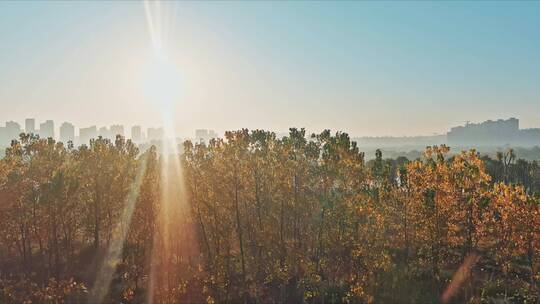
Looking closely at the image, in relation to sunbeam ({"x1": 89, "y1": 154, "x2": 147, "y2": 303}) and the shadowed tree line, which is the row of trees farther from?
sunbeam ({"x1": 89, "y1": 154, "x2": 147, "y2": 303})

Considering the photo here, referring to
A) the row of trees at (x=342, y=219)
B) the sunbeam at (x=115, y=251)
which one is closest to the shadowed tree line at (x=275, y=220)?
the row of trees at (x=342, y=219)

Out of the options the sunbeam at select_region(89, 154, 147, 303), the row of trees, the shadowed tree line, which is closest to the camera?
the row of trees

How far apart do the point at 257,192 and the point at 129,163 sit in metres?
14.8

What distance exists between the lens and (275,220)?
3466cm

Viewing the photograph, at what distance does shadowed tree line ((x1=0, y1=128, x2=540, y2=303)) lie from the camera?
89.3 ft

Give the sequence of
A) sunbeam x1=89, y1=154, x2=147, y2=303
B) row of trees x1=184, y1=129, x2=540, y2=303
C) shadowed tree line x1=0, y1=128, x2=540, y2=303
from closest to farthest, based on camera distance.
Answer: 1. row of trees x1=184, y1=129, x2=540, y2=303
2. shadowed tree line x1=0, y1=128, x2=540, y2=303
3. sunbeam x1=89, y1=154, x2=147, y2=303

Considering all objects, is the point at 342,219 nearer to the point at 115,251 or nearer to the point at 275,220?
the point at 275,220

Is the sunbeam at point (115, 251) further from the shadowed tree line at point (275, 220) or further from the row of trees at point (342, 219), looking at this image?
the row of trees at point (342, 219)

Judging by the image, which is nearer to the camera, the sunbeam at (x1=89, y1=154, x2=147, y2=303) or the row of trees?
the row of trees

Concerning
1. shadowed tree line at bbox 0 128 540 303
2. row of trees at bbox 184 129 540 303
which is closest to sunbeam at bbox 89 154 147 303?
shadowed tree line at bbox 0 128 540 303

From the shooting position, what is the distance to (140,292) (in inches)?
1368

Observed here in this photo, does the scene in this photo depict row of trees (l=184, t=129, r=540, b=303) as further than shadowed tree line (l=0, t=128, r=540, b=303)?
No

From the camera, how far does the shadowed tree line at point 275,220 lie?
27.2 metres

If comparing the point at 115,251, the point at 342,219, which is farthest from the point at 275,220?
the point at 115,251
